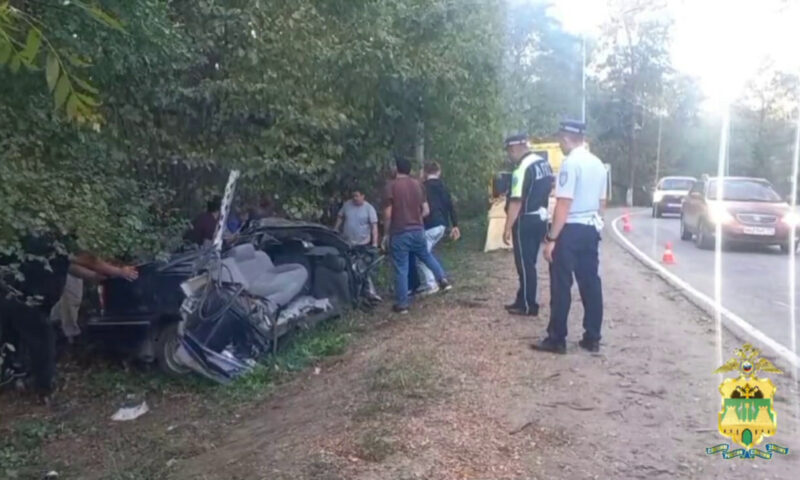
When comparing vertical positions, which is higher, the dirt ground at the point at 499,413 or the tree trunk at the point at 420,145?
the tree trunk at the point at 420,145

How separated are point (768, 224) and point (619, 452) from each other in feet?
43.6

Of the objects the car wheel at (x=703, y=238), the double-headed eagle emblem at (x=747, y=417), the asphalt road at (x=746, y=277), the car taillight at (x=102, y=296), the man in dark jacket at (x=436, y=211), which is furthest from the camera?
the car wheel at (x=703, y=238)

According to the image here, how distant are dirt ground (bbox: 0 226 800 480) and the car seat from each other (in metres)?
0.96

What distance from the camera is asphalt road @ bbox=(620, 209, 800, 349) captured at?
29.8 ft

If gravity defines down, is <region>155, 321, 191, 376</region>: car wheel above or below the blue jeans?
below

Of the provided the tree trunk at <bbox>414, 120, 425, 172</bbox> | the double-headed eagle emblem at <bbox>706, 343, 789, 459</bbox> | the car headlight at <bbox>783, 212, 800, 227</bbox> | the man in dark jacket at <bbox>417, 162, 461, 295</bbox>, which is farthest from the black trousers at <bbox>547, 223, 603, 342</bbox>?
the car headlight at <bbox>783, 212, 800, 227</bbox>

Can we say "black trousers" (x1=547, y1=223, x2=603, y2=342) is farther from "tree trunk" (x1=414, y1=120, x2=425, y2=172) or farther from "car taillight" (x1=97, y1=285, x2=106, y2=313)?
"tree trunk" (x1=414, y1=120, x2=425, y2=172)

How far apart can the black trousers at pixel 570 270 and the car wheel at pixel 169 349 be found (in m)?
3.38

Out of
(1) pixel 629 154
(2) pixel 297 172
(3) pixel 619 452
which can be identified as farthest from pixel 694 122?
(3) pixel 619 452

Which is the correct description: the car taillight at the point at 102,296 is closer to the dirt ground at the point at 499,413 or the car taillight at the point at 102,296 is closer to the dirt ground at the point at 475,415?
the dirt ground at the point at 475,415

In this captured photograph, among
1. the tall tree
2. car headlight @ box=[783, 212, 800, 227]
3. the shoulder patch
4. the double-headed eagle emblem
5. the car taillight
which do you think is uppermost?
the tall tree

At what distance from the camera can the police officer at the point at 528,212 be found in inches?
320

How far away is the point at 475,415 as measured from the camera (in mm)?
5418

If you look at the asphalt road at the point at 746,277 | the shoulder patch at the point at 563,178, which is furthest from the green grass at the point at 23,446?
the asphalt road at the point at 746,277
